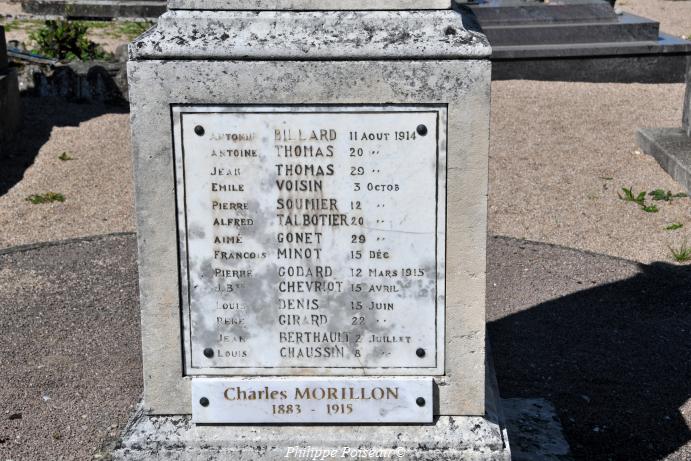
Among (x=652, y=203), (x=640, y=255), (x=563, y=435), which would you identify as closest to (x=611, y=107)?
(x=652, y=203)

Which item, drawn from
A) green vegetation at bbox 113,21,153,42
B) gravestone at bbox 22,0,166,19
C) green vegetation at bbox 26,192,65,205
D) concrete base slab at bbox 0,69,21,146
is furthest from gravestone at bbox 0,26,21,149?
gravestone at bbox 22,0,166,19

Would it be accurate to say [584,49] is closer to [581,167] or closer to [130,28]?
[581,167]

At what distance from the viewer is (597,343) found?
5504 mm

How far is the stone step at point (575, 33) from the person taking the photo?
1259 cm

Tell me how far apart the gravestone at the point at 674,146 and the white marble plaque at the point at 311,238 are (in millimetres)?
5759

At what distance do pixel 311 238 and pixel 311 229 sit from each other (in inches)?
1.2

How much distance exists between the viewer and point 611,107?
11.2 meters

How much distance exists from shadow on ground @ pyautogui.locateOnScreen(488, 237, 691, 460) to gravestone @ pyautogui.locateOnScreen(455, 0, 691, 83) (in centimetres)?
564

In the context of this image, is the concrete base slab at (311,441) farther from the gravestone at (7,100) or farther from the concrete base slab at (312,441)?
the gravestone at (7,100)

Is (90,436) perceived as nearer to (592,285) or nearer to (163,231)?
(163,231)

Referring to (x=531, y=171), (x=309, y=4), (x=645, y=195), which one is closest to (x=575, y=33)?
(x=531, y=171)

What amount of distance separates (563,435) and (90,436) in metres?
2.04

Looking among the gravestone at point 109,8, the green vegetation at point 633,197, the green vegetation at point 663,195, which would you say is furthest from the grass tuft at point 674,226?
the gravestone at point 109,8

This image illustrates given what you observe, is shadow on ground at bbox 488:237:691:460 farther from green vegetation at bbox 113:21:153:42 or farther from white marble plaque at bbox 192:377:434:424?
green vegetation at bbox 113:21:153:42
